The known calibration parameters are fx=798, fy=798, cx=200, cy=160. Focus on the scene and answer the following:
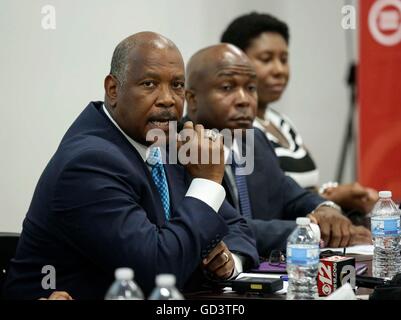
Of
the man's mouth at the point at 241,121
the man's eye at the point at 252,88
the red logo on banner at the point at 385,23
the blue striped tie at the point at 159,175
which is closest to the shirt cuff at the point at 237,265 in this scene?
the blue striped tie at the point at 159,175

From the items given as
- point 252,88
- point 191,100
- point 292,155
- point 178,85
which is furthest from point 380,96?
point 178,85

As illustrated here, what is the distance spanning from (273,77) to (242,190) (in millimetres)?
1142

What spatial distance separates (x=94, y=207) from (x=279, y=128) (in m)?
2.12

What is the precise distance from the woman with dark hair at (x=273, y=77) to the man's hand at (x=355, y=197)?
242 millimetres

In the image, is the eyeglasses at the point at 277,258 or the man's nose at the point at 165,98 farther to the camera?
the eyeglasses at the point at 277,258

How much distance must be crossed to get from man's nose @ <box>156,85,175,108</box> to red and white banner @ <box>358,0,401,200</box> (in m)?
2.70

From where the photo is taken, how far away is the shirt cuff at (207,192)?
2098mm

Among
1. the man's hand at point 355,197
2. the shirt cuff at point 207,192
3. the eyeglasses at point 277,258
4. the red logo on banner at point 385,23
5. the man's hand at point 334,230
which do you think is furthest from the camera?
the red logo on banner at point 385,23

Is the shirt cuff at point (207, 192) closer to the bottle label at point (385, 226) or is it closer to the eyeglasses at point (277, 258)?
the eyeglasses at point (277, 258)

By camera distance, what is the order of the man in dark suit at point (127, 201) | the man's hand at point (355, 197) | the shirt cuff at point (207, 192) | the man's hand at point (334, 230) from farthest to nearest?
the man's hand at point (355, 197), the man's hand at point (334, 230), the shirt cuff at point (207, 192), the man in dark suit at point (127, 201)

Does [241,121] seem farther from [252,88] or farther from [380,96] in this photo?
[380,96]
